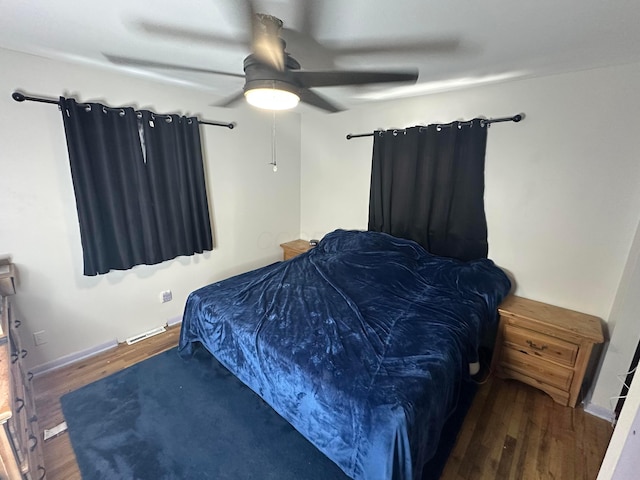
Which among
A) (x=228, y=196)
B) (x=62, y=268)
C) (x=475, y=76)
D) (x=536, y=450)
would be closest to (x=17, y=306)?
(x=62, y=268)

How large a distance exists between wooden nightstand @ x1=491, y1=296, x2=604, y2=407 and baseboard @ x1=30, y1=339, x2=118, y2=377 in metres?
3.20

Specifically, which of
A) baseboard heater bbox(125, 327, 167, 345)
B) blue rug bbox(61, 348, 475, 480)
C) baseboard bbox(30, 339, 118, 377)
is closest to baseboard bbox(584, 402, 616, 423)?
blue rug bbox(61, 348, 475, 480)

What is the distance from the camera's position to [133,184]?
2.36 m

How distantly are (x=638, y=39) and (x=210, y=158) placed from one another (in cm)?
306

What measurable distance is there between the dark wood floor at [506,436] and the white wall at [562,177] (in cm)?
41

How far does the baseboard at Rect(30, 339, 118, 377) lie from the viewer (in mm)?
2190

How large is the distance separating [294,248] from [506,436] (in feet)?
8.62

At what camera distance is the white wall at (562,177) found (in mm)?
1884

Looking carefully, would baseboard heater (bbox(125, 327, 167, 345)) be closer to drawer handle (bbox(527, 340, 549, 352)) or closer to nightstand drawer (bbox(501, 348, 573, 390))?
nightstand drawer (bbox(501, 348, 573, 390))

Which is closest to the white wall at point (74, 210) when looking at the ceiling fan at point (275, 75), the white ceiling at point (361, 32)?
the white ceiling at point (361, 32)

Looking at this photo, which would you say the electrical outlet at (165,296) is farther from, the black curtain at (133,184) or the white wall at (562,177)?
the white wall at (562,177)

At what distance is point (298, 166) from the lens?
3744 mm

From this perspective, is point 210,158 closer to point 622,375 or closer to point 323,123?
point 323,123

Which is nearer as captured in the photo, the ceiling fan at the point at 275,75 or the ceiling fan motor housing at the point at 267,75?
the ceiling fan at the point at 275,75
